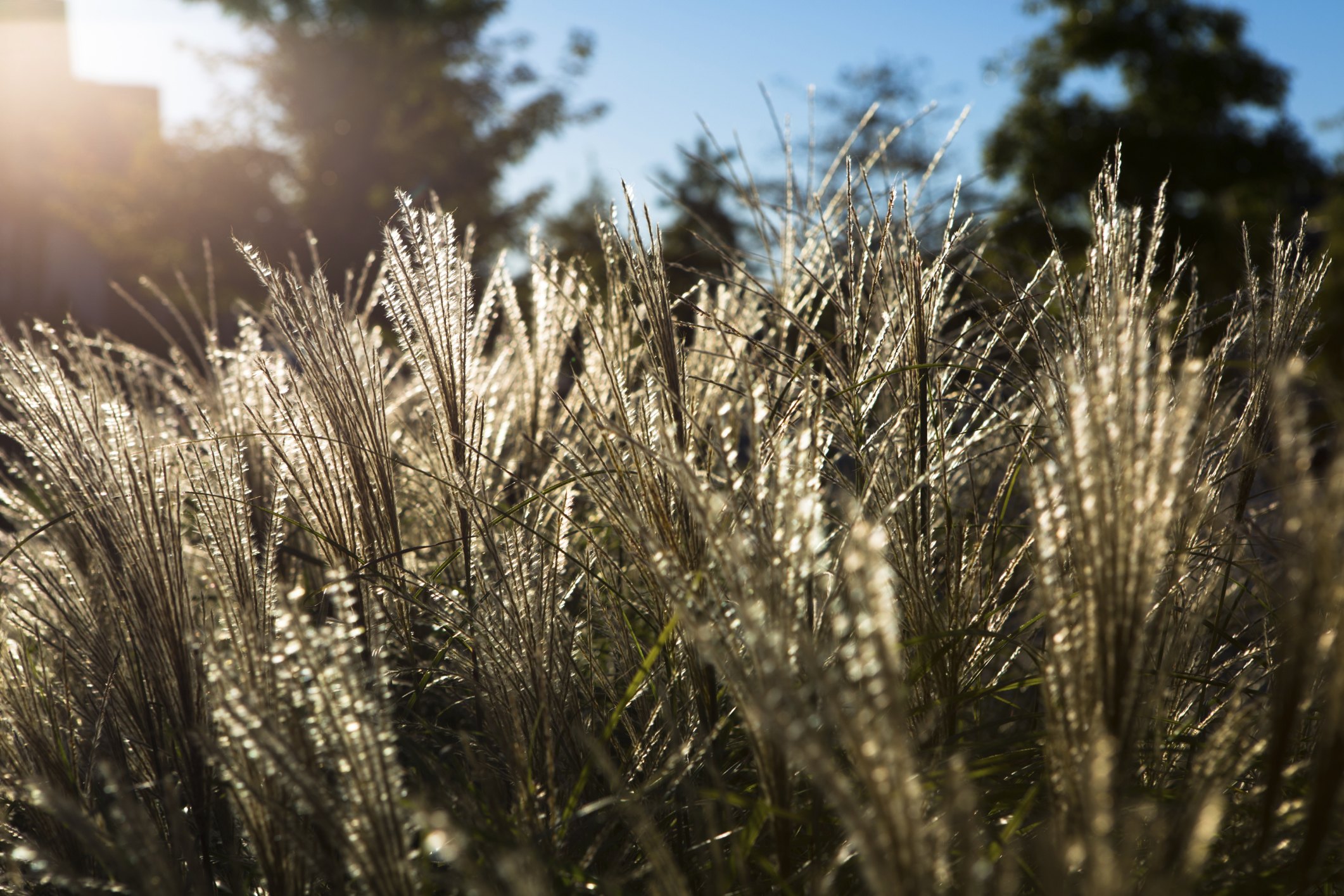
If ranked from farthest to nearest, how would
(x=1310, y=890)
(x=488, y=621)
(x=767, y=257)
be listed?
(x=767, y=257) → (x=488, y=621) → (x=1310, y=890)

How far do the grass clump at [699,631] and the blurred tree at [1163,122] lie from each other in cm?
1060

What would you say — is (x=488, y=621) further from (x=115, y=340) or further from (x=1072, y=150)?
(x=1072, y=150)

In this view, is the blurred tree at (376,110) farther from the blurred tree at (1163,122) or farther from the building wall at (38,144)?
the blurred tree at (1163,122)

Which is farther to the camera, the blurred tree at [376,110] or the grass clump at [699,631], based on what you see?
the blurred tree at [376,110]

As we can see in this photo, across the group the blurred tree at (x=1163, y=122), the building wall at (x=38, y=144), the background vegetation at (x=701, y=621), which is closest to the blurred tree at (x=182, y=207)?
the building wall at (x=38, y=144)

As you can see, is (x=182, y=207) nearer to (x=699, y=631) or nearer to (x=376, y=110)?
(x=376, y=110)

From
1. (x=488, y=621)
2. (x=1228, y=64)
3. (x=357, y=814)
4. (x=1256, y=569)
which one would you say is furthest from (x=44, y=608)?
(x=1228, y=64)

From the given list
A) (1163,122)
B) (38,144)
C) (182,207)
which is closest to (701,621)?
(1163,122)

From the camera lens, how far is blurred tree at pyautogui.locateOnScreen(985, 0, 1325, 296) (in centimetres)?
1126

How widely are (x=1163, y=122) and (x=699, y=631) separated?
44.2ft

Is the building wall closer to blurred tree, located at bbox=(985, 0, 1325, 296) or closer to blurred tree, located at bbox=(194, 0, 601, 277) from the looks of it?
blurred tree, located at bbox=(194, 0, 601, 277)

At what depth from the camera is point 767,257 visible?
1.52 m

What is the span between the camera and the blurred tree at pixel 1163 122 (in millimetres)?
11258

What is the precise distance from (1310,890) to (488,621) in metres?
0.83
